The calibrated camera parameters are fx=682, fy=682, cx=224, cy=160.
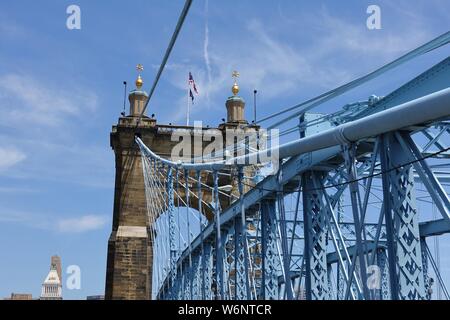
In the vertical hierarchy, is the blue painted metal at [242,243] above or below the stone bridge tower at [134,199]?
below

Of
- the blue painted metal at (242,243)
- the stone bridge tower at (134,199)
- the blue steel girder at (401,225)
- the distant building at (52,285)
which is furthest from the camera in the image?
the distant building at (52,285)

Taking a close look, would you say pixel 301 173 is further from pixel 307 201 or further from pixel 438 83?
pixel 438 83

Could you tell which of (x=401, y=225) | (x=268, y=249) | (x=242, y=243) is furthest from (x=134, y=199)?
(x=401, y=225)

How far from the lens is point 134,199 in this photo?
164 ft

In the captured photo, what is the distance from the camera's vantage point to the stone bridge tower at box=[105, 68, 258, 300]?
47.5 metres

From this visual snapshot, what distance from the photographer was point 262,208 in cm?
2195

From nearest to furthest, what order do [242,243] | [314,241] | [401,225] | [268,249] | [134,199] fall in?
[401,225]
[314,241]
[268,249]
[242,243]
[134,199]

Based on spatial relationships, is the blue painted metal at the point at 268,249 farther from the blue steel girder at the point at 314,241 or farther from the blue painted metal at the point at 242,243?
the blue steel girder at the point at 314,241

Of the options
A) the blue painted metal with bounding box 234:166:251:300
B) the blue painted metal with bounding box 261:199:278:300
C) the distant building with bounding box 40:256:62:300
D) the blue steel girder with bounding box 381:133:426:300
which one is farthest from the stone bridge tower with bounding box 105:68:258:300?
the distant building with bounding box 40:256:62:300

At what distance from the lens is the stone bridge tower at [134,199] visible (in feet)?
156

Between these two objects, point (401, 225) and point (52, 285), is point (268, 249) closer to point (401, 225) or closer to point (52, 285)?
point (401, 225)

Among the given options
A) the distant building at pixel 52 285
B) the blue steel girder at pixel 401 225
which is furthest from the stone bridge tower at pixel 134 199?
the distant building at pixel 52 285

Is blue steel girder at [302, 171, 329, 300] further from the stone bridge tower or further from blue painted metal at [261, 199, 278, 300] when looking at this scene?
the stone bridge tower
